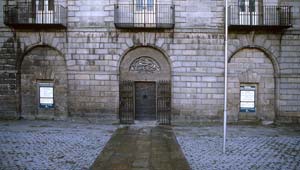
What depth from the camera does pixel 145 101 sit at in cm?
1484

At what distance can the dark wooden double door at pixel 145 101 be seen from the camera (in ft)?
48.1

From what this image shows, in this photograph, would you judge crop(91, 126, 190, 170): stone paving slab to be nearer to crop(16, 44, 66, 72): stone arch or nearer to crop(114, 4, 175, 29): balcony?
crop(114, 4, 175, 29): balcony

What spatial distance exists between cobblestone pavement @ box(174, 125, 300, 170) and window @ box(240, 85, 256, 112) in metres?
1.16

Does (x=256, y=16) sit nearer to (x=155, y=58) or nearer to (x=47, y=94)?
(x=155, y=58)

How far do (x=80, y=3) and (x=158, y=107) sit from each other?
672 cm

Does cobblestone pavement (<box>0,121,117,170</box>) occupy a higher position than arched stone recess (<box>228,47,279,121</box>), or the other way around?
arched stone recess (<box>228,47,279,121</box>)

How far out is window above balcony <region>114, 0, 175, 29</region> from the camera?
14383 millimetres

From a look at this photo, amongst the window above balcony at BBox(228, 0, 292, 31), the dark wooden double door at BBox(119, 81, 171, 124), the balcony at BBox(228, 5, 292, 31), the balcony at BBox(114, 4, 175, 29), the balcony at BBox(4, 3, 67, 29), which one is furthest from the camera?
the dark wooden double door at BBox(119, 81, 171, 124)

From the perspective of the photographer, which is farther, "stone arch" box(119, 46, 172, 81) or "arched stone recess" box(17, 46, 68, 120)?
"arched stone recess" box(17, 46, 68, 120)

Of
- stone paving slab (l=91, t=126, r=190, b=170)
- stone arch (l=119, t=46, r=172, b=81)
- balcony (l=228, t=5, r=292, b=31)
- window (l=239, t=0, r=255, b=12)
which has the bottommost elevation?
stone paving slab (l=91, t=126, r=190, b=170)

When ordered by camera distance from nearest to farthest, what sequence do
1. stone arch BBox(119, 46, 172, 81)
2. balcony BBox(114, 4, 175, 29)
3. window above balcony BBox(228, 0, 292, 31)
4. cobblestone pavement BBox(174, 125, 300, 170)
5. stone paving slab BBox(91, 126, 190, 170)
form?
stone paving slab BBox(91, 126, 190, 170) → cobblestone pavement BBox(174, 125, 300, 170) → window above balcony BBox(228, 0, 292, 31) → balcony BBox(114, 4, 175, 29) → stone arch BBox(119, 46, 172, 81)

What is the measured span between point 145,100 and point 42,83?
18.2 ft

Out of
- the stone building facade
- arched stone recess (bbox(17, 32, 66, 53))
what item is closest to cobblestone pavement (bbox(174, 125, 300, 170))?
the stone building facade

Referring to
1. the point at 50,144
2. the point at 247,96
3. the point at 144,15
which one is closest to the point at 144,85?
the point at 144,15
